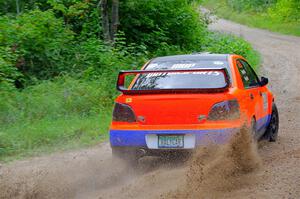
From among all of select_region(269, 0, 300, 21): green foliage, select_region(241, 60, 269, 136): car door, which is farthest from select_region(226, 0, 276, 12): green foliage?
select_region(241, 60, 269, 136): car door

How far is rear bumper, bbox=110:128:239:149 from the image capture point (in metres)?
Result: 6.51

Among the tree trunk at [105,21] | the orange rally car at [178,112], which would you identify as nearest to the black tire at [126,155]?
the orange rally car at [178,112]

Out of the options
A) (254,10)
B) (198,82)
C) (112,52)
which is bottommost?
(254,10)

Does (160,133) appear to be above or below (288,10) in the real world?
above

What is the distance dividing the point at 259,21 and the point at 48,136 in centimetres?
3683

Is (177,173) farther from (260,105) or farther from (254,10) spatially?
(254,10)

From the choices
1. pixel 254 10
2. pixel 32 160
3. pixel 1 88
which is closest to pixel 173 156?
pixel 32 160

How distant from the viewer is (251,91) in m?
7.70

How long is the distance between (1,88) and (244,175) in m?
6.34

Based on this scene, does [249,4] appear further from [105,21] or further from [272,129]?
[272,129]

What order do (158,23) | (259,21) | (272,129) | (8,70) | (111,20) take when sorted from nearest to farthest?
1. (272,129)
2. (8,70)
3. (111,20)
4. (158,23)
5. (259,21)

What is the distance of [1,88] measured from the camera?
11297 mm

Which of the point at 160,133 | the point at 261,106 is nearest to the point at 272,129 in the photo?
the point at 261,106

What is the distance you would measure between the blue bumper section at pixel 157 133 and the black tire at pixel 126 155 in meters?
0.10
